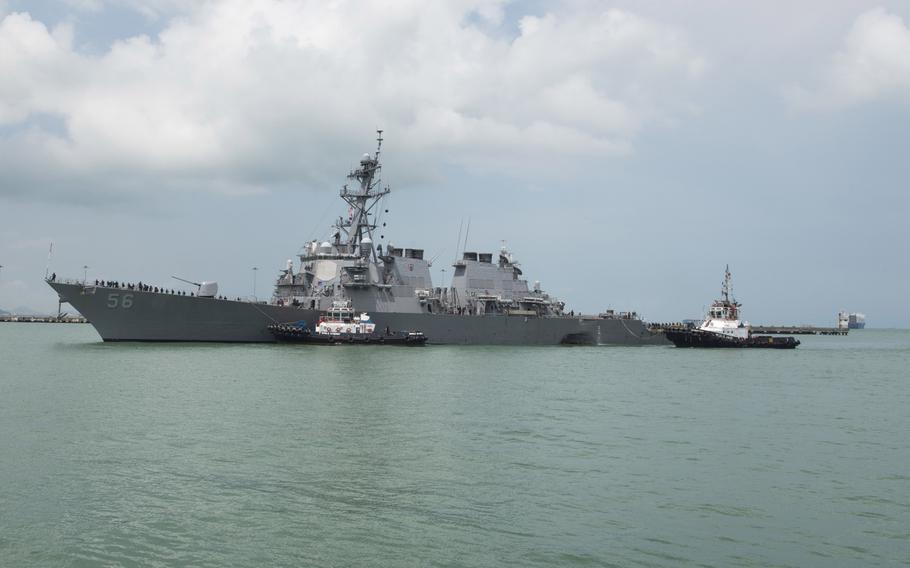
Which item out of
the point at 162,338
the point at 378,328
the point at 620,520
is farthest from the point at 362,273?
the point at 620,520

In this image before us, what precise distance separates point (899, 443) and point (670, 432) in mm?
5519

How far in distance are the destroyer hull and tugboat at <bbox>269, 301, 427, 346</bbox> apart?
0.75 meters

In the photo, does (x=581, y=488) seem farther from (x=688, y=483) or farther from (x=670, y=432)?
(x=670, y=432)

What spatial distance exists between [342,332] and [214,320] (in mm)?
7474

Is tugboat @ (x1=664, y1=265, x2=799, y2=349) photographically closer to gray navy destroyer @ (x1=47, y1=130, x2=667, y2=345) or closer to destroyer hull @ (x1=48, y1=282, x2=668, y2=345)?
gray navy destroyer @ (x1=47, y1=130, x2=667, y2=345)

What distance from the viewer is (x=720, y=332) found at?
196 feet

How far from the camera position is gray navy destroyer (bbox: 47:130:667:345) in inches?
1660

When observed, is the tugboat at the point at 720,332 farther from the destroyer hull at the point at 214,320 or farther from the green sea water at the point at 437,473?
the green sea water at the point at 437,473

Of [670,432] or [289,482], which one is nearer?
[289,482]

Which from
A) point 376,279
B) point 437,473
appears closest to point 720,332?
point 376,279

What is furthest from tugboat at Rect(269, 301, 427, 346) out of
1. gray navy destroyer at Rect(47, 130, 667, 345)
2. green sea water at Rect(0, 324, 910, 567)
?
green sea water at Rect(0, 324, 910, 567)

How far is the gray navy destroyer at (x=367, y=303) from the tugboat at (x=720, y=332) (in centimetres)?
481

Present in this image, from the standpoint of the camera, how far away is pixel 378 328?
4775cm

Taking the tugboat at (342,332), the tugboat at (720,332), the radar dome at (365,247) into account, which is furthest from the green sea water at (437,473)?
the tugboat at (720,332)
